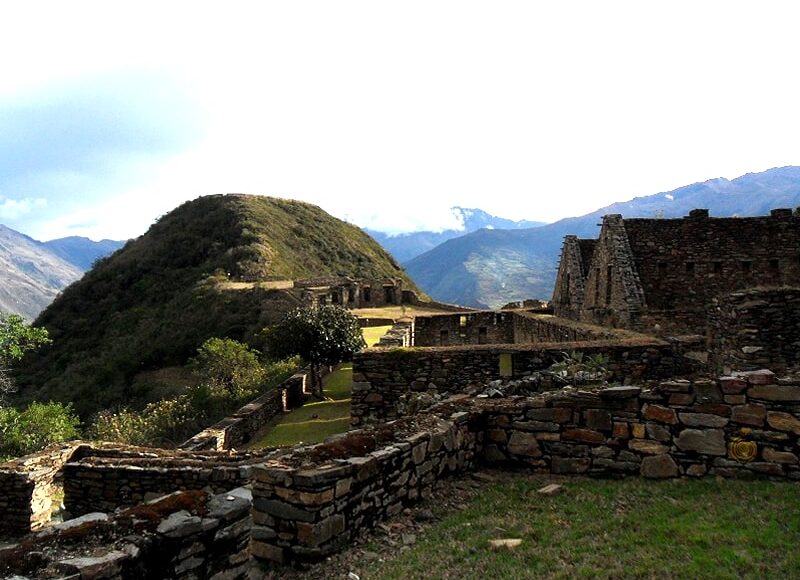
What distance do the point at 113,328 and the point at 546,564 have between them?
68.7 meters

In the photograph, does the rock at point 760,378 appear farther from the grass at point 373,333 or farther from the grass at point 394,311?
the grass at point 394,311

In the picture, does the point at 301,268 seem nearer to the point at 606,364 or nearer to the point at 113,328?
the point at 113,328

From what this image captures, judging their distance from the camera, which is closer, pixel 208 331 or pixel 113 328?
pixel 208 331

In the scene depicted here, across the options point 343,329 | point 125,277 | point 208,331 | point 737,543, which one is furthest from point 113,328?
point 737,543

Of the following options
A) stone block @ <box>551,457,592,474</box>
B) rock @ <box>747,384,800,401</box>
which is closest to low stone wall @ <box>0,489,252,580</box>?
stone block @ <box>551,457,592,474</box>

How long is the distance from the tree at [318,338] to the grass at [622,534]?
14.4 m

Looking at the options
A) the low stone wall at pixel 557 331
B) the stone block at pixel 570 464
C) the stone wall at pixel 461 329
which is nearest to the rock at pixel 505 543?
the stone block at pixel 570 464

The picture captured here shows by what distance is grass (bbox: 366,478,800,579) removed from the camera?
4.31 m

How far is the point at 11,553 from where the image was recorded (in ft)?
13.5

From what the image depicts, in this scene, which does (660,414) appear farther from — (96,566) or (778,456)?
(96,566)

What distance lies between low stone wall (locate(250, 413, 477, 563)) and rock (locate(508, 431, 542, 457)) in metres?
A: 1.50

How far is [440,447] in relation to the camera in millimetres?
6371

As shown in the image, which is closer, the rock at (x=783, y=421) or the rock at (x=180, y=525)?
the rock at (x=180, y=525)

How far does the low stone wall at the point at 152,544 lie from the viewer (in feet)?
13.2
